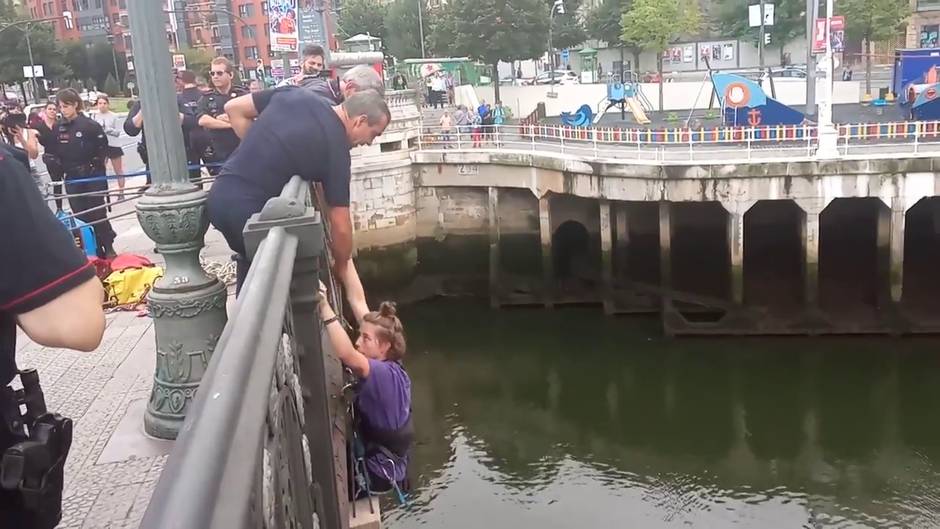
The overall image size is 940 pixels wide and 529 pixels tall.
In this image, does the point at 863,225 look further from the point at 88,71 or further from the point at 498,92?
the point at 88,71

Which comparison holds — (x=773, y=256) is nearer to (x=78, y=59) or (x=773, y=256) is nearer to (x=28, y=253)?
(x=28, y=253)

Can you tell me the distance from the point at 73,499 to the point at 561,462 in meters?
9.67

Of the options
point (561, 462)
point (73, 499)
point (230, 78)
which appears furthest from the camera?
point (561, 462)

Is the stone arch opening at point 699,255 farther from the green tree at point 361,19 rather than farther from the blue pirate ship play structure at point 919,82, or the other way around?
the green tree at point 361,19

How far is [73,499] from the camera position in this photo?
452 centimetres

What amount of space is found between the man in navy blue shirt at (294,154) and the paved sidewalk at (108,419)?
4.66ft

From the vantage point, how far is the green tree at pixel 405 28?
55.5 meters

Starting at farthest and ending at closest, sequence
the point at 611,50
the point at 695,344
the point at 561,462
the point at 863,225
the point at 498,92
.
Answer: the point at 611,50
the point at 498,92
the point at 863,225
the point at 695,344
the point at 561,462

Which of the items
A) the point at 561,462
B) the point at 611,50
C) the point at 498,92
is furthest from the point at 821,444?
the point at 611,50

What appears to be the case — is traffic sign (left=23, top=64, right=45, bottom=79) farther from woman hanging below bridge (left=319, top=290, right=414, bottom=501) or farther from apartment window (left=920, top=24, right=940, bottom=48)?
woman hanging below bridge (left=319, top=290, right=414, bottom=501)

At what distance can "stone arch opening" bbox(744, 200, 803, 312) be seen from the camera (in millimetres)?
19156

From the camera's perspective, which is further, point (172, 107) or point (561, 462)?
point (561, 462)

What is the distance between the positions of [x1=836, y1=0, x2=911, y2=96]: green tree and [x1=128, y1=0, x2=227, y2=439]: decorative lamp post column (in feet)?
125

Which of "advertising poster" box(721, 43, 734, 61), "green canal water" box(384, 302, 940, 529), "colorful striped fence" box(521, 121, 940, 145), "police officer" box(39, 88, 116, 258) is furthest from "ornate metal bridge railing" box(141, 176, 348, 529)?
"advertising poster" box(721, 43, 734, 61)
